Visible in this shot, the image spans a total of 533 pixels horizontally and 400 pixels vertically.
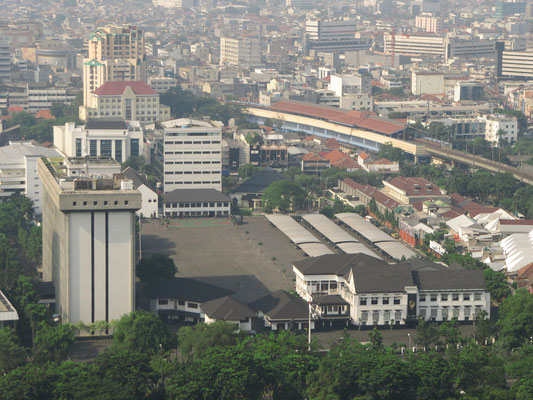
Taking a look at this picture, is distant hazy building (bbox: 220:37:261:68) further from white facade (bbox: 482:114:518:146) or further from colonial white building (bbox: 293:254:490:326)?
colonial white building (bbox: 293:254:490:326)

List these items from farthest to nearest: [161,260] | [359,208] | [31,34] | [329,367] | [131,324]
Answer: [31,34]
[359,208]
[161,260]
[131,324]
[329,367]

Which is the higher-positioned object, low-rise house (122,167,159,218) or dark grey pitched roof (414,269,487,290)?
dark grey pitched roof (414,269,487,290)

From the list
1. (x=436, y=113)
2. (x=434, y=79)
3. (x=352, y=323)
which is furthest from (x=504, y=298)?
(x=434, y=79)

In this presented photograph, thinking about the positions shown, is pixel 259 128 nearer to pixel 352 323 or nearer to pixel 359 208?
pixel 359 208

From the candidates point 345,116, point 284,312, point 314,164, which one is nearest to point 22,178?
point 314,164

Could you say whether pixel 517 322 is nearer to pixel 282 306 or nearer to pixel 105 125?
pixel 282 306

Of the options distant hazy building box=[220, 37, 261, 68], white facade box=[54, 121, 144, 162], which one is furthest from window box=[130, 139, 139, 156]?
distant hazy building box=[220, 37, 261, 68]
